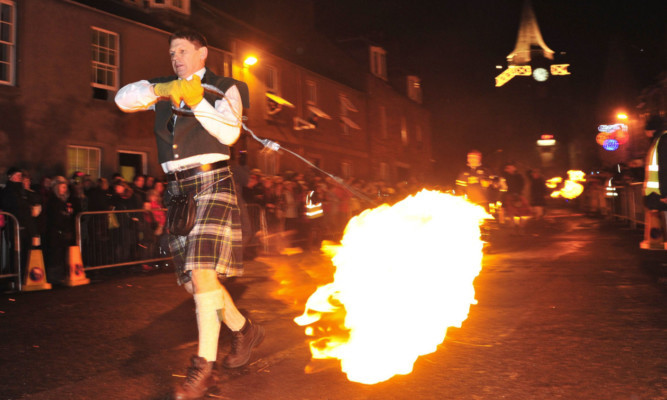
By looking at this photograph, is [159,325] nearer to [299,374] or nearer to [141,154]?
[299,374]

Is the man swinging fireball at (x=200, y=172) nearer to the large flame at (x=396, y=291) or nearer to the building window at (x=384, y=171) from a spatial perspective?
the large flame at (x=396, y=291)

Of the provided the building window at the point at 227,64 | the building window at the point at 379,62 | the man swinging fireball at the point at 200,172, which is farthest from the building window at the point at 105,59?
the building window at the point at 379,62

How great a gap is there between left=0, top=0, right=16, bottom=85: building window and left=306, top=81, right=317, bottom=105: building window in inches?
578

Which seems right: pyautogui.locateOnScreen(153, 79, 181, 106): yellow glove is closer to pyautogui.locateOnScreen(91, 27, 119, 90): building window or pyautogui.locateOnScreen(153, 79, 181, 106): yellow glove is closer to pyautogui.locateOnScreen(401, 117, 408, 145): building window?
pyautogui.locateOnScreen(91, 27, 119, 90): building window

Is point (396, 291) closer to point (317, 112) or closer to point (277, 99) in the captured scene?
point (277, 99)

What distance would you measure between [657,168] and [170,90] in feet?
20.1

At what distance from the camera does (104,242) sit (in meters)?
10.7

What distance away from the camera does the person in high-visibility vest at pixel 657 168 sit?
6.90 meters

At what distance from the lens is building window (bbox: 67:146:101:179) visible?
633 inches

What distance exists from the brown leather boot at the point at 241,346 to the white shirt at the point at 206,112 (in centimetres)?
122

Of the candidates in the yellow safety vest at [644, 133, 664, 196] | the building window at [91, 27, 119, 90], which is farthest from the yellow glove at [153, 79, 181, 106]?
the building window at [91, 27, 119, 90]

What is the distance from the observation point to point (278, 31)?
1203 inches

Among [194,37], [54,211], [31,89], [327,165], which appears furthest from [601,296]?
[327,165]

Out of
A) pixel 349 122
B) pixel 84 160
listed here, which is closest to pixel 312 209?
pixel 84 160
